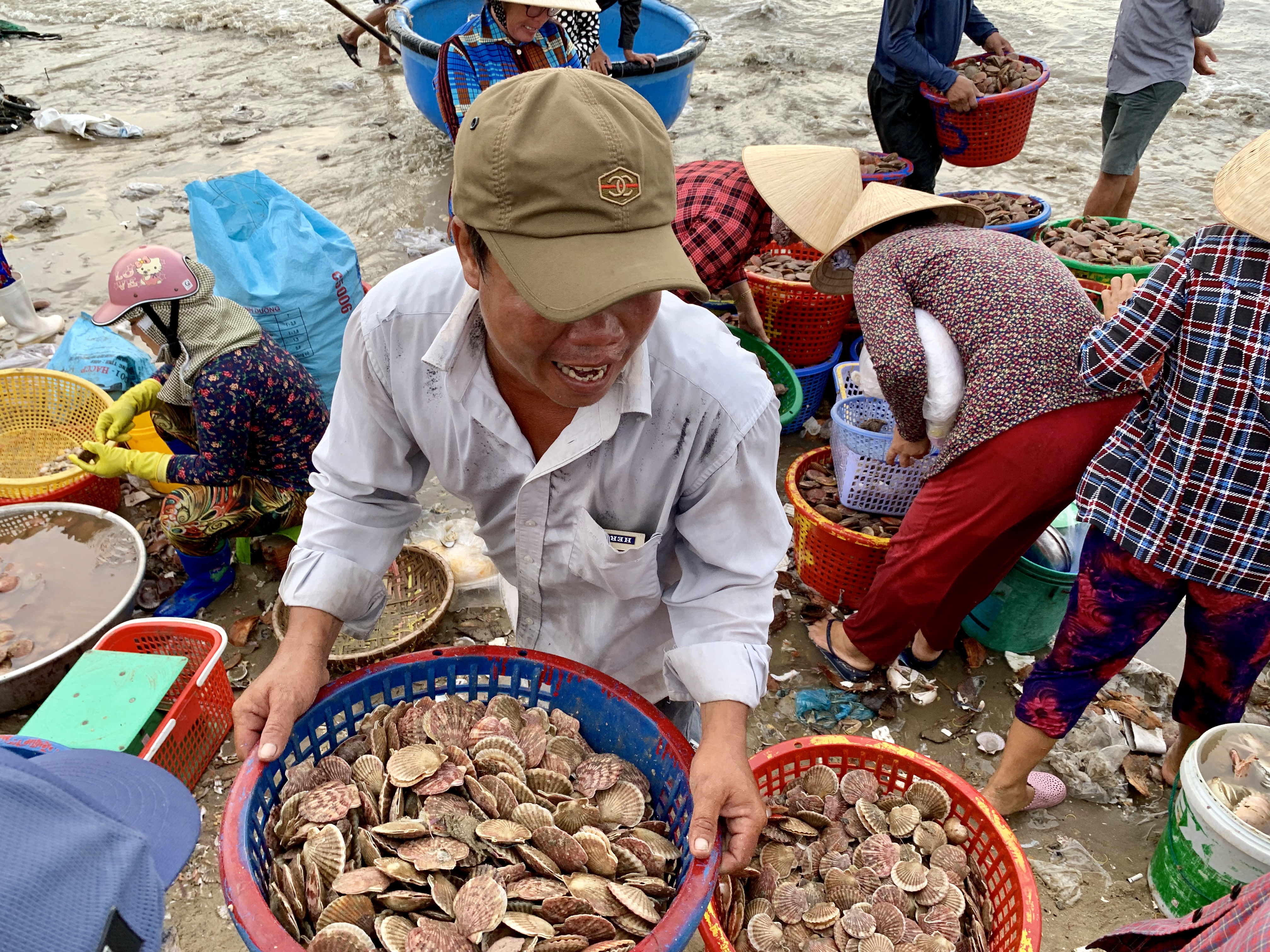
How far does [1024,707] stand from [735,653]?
140 centimetres

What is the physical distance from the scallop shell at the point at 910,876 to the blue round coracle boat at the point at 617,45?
435 centimetres

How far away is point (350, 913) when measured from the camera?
1278mm

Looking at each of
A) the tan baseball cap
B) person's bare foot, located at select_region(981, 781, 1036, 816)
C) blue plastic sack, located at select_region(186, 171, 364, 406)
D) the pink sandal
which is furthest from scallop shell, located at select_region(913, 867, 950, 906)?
blue plastic sack, located at select_region(186, 171, 364, 406)

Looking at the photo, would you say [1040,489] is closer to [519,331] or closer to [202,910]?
[519,331]

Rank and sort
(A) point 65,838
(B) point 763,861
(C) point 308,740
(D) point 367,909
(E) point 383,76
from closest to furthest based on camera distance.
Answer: (A) point 65,838
(D) point 367,909
(C) point 308,740
(B) point 763,861
(E) point 383,76

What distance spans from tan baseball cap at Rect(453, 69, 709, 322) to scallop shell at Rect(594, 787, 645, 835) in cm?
89

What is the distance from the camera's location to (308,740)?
146cm

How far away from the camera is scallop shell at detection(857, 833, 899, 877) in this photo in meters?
1.79

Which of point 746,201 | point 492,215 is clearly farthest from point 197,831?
point 746,201

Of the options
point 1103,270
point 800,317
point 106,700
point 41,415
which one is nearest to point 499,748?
point 106,700

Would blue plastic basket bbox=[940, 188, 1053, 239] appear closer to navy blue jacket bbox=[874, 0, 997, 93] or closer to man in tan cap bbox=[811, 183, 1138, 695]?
navy blue jacket bbox=[874, 0, 997, 93]

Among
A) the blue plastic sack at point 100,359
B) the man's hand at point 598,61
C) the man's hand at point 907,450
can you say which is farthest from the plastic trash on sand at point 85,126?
the man's hand at point 907,450

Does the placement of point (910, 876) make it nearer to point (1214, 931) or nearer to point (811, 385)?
point (1214, 931)

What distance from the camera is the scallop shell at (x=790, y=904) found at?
5.69 ft
